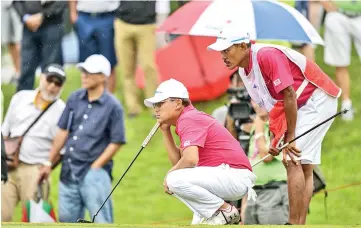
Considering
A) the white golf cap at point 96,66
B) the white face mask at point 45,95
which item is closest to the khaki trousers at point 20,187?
the white face mask at point 45,95

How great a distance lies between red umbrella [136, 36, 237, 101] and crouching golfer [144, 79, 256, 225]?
22.5ft

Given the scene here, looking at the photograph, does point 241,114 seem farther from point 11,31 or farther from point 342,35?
point 11,31

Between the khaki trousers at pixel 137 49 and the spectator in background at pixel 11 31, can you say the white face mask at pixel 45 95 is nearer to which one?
the khaki trousers at pixel 137 49

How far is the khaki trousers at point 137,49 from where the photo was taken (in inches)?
731

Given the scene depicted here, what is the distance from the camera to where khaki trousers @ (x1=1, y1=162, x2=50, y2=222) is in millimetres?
15320

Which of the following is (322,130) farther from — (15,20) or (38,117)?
(15,20)

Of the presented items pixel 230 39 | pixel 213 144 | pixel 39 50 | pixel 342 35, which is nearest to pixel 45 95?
pixel 39 50

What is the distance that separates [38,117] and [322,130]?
3.50 meters

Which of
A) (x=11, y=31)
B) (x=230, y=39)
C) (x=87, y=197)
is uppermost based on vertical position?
(x=230, y=39)

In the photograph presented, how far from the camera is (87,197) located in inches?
588

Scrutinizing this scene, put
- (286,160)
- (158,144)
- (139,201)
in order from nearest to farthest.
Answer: (286,160) → (139,201) → (158,144)

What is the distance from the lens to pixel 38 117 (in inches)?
608

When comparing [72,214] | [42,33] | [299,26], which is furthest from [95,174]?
[42,33]

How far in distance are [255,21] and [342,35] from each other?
358 centimetres
